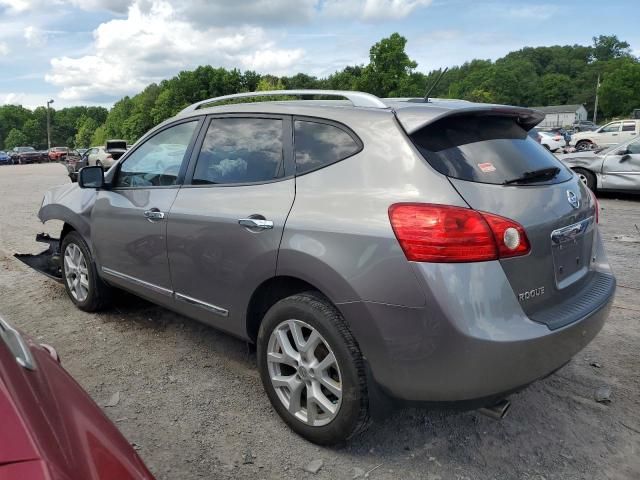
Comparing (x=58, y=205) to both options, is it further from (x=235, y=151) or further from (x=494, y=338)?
(x=494, y=338)

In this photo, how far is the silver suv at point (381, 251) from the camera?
226cm

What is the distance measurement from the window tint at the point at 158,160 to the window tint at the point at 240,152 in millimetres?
265

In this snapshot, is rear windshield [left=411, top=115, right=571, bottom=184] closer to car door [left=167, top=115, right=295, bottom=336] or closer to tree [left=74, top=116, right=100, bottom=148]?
car door [left=167, top=115, right=295, bottom=336]

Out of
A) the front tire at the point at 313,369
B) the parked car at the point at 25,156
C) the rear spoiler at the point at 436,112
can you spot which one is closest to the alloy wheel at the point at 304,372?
the front tire at the point at 313,369

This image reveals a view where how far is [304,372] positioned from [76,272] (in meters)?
2.95

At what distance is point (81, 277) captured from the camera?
4.72 meters

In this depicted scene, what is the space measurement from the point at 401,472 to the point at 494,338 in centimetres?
89

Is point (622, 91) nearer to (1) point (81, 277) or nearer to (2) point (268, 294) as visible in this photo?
(1) point (81, 277)

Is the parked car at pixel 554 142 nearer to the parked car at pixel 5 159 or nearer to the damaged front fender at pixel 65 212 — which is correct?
the damaged front fender at pixel 65 212

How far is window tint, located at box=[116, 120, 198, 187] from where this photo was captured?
3.70 meters

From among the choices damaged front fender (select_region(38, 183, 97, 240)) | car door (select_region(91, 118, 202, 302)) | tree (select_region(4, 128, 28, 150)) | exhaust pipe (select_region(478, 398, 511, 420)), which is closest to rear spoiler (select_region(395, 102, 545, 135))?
exhaust pipe (select_region(478, 398, 511, 420))

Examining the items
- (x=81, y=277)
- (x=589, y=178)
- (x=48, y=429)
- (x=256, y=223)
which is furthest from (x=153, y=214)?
(x=589, y=178)

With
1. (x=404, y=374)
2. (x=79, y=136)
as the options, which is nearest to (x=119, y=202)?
(x=404, y=374)

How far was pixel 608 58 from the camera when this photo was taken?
13988cm
